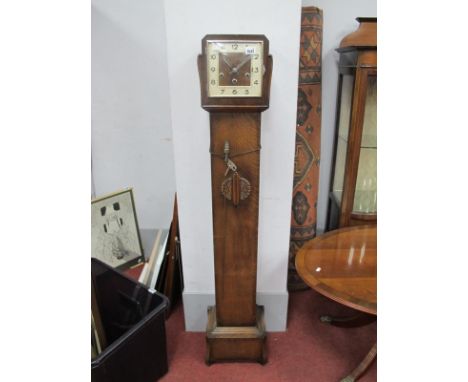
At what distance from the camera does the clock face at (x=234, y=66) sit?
3.86 feet

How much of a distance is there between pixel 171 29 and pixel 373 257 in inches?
52.4

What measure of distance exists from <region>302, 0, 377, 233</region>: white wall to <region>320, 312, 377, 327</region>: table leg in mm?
812

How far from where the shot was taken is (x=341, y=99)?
2.05 m

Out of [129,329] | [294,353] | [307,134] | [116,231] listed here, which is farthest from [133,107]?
[294,353]

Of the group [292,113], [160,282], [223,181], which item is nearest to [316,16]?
[292,113]

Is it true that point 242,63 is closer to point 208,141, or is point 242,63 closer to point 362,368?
point 208,141

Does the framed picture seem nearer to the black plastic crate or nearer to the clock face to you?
the black plastic crate

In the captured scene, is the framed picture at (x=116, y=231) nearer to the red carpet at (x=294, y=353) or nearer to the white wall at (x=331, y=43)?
the red carpet at (x=294, y=353)

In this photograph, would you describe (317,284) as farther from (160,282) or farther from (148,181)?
(148,181)

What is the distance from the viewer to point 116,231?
7.41ft

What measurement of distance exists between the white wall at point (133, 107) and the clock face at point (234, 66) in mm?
932

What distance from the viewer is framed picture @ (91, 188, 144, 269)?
7.11 ft

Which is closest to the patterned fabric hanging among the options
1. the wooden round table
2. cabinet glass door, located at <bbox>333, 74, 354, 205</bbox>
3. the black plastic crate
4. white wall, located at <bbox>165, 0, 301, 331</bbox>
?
cabinet glass door, located at <bbox>333, 74, 354, 205</bbox>

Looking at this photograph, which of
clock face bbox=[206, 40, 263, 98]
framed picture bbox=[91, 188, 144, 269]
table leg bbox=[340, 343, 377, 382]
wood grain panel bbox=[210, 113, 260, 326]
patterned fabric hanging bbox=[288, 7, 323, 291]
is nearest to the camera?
clock face bbox=[206, 40, 263, 98]
